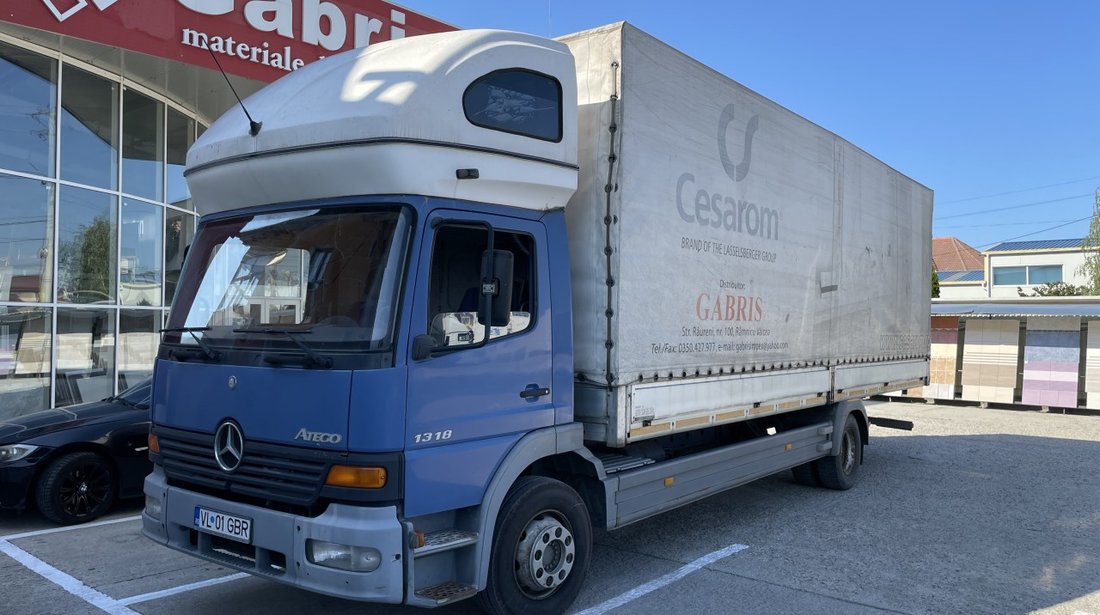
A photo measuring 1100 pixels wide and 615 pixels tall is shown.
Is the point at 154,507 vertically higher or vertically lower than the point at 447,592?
higher

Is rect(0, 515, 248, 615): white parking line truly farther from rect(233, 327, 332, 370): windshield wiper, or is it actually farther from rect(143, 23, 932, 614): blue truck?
rect(233, 327, 332, 370): windshield wiper

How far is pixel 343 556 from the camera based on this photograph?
3807 millimetres

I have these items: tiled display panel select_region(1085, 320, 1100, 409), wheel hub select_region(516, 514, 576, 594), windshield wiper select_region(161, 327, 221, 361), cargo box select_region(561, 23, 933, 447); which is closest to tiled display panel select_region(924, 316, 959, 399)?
tiled display panel select_region(1085, 320, 1100, 409)

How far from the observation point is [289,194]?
14.4 ft

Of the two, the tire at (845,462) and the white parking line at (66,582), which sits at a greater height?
the tire at (845,462)

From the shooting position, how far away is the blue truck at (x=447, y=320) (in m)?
3.89

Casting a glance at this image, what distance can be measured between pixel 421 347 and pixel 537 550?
1.47 m

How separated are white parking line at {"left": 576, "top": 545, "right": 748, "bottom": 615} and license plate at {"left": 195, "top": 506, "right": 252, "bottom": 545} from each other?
208 centimetres

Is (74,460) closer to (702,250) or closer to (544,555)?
(544,555)

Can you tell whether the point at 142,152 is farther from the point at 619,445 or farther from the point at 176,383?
the point at 619,445

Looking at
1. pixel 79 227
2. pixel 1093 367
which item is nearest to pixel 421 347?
pixel 79 227

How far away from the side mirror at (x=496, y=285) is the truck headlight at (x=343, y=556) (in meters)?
1.32

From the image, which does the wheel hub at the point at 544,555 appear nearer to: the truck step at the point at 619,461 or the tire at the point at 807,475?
the truck step at the point at 619,461

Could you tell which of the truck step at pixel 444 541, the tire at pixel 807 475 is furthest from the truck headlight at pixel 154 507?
the tire at pixel 807 475
